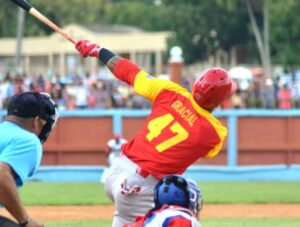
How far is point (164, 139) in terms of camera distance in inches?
264

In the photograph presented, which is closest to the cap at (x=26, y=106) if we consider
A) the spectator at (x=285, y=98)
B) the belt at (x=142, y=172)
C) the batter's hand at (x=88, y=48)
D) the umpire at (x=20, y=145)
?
the umpire at (x=20, y=145)

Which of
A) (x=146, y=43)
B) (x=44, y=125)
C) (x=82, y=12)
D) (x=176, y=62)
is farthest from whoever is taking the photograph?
(x=82, y=12)

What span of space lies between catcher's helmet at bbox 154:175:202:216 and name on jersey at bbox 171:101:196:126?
1.30m

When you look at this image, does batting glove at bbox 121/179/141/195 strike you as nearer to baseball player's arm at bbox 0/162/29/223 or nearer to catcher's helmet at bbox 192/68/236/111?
catcher's helmet at bbox 192/68/236/111

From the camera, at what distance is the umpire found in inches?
222

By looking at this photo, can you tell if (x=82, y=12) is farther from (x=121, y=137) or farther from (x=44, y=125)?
(x=44, y=125)

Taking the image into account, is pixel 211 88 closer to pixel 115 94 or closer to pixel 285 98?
pixel 285 98

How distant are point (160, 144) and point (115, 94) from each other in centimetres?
1717

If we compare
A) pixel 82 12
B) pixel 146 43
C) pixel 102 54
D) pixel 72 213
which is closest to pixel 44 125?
pixel 102 54

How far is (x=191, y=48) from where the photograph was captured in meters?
54.9

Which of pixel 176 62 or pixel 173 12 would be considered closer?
pixel 176 62

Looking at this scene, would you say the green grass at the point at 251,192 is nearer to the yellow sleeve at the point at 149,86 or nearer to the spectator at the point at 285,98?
the spectator at the point at 285,98

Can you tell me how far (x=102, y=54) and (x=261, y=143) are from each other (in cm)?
1473

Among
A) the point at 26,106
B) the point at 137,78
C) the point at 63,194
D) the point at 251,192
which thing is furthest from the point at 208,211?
the point at 26,106
